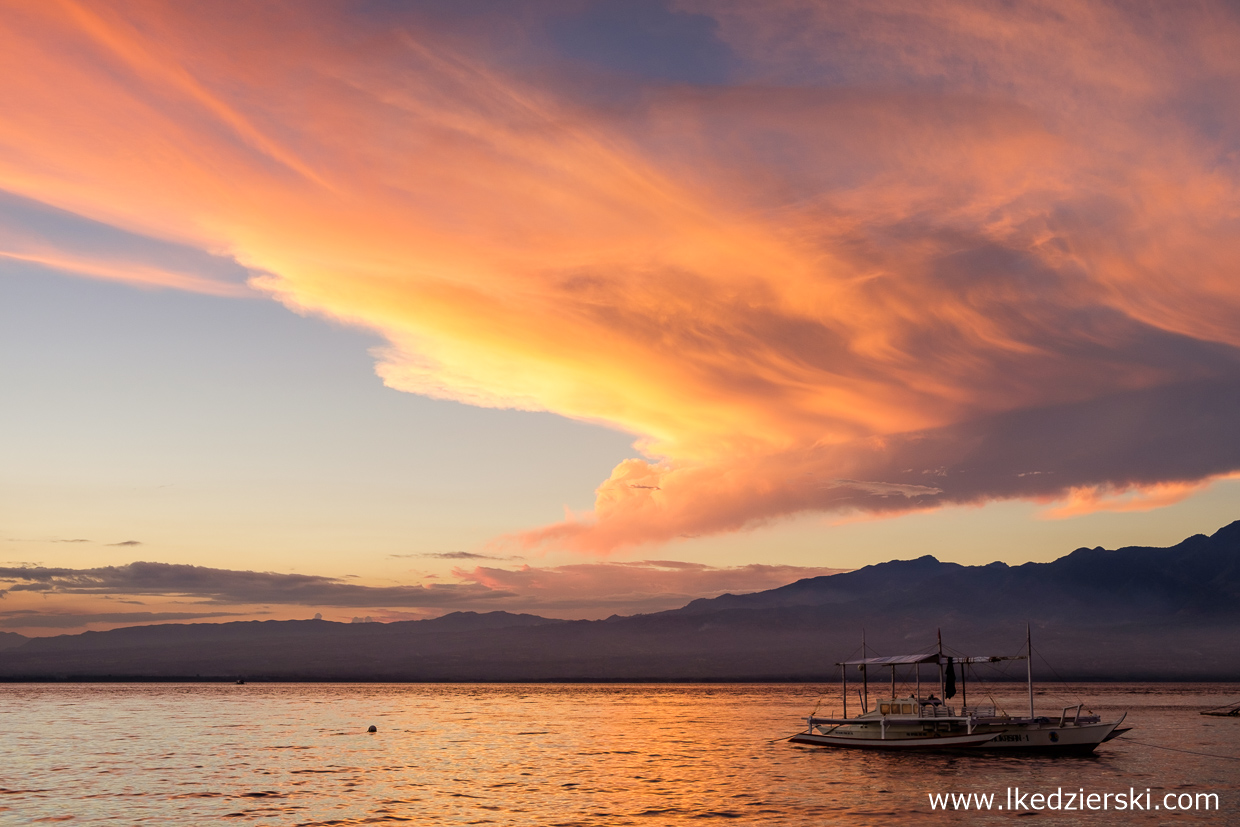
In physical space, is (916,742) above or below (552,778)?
above

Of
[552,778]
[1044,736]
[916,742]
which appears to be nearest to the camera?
[552,778]

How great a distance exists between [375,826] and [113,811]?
71.3 ft

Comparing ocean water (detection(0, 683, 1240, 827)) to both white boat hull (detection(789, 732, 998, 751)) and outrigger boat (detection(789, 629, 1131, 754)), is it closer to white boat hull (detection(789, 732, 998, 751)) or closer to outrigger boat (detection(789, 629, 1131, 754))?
white boat hull (detection(789, 732, 998, 751))

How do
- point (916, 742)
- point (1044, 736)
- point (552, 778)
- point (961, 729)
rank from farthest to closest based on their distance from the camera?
point (916, 742) → point (961, 729) → point (1044, 736) → point (552, 778)

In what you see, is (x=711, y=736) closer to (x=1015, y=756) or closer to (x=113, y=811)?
(x=1015, y=756)

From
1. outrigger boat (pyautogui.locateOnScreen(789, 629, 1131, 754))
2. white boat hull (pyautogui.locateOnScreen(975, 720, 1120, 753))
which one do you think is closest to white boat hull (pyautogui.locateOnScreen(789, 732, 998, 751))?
outrigger boat (pyautogui.locateOnScreen(789, 629, 1131, 754))

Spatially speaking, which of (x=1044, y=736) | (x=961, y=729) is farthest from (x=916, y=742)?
(x=1044, y=736)

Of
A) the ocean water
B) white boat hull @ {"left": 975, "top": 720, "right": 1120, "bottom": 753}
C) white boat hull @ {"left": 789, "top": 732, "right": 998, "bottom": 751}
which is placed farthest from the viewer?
white boat hull @ {"left": 975, "top": 720, "right": 1120, "bottom": 753}

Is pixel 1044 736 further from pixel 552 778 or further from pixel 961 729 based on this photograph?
pixel 552 778

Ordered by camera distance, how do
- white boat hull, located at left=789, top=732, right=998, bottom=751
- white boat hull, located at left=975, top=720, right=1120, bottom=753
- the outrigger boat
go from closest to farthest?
white boat hull, located at left=789, top=732, right=998, bottom=751
white boat hull, located at left=975, top=720, right=1120, bottom=753
the outrigger boat

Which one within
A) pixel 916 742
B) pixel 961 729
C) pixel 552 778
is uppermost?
pixel 961 729

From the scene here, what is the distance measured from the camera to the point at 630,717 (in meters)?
189

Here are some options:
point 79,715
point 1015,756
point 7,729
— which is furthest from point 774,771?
point 79,715

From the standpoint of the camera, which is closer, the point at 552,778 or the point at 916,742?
the point at 552,778
